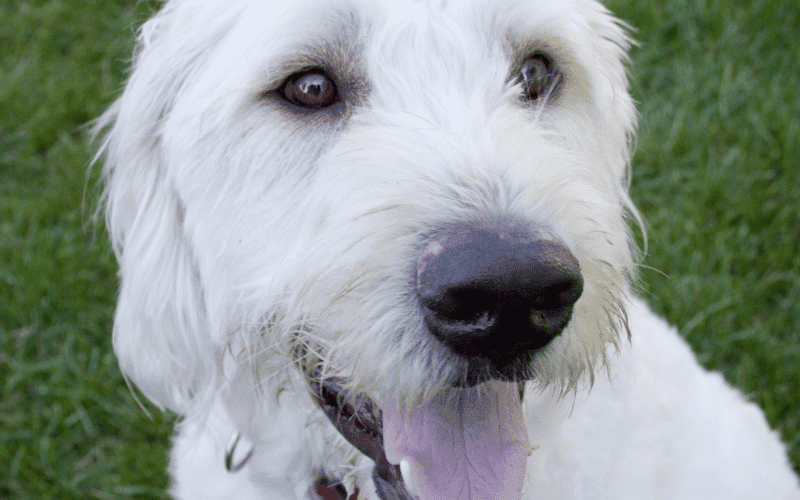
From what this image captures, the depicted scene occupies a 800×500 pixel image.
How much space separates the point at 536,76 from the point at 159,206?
1242 millimetres

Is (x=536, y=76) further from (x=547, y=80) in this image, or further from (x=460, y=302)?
(x=460, y=302)

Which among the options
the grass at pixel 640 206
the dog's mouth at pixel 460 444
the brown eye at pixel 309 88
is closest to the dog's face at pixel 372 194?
the brown eye at pixel 309 88

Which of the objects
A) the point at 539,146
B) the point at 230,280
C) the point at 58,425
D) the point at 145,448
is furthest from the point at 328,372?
the point at 58,425

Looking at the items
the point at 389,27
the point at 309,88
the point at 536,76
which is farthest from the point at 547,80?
the point at 309,88

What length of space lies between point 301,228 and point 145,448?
7.42 feet

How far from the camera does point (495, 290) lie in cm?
141

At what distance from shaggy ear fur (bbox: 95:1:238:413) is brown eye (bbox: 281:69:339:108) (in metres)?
0.28

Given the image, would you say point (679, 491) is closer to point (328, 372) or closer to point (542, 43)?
point (328, 372)

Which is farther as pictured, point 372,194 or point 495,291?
point 372,194

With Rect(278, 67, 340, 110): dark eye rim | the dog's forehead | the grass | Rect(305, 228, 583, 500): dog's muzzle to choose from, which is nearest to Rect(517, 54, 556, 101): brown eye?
the dog's forehead

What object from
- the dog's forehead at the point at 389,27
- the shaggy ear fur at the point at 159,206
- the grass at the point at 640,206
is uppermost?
the dog's forehead at the point at 389,27

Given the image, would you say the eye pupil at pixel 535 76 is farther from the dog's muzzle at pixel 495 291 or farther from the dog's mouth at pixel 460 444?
the dog's mouth at pixel 460 444

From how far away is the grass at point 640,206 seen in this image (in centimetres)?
363

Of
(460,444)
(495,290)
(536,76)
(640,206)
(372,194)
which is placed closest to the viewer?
(495,290)
